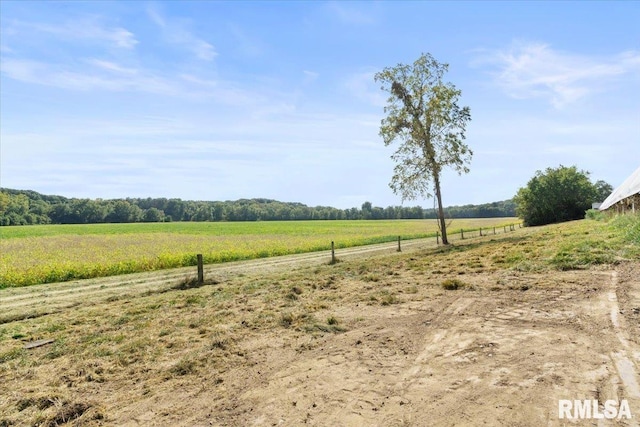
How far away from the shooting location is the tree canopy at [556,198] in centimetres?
6269

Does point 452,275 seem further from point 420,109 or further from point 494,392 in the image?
point 420,109

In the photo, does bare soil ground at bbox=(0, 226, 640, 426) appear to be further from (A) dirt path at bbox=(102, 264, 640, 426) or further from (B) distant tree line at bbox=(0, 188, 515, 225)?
(B) distant tree line at bbox=(0, 188, 515, 225)

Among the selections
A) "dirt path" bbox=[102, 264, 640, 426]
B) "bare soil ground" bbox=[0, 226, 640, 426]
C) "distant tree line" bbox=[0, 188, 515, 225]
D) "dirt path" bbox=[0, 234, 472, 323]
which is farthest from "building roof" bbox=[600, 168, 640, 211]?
"distant tree line" bbox=[0, 188, 515, 225]

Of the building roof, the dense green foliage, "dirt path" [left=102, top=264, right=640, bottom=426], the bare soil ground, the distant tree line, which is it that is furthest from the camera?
the distant tree line

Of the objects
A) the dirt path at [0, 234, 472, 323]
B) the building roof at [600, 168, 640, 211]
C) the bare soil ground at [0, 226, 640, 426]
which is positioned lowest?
the dirt path at [0, 234, 472, 323]

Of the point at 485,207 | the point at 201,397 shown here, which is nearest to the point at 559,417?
the point at 201,397

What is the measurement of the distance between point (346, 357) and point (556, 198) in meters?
70.5

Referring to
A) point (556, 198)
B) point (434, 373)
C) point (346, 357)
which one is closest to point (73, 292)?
point (346, 357)

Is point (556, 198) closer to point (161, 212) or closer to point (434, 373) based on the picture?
point (434, 373)

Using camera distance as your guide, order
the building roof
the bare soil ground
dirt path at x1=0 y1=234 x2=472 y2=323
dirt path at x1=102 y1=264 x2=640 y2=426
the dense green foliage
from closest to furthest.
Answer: dirt path at x1=102 y1=264 x2=640 y2=426 < the bare soil ground < dirt path at x1=0 y1=234 x2=472 y2=323 < the building roof < the dense green foliage

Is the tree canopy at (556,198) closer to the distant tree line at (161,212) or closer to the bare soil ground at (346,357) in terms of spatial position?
the bare soil ground at (346,357)

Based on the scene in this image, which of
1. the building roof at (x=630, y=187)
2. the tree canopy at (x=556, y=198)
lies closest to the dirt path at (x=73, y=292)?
the building roof at (x=630, y=187)

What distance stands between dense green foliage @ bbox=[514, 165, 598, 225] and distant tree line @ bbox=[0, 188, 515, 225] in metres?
67.8

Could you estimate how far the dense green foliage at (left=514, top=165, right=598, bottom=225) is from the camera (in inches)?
2468
